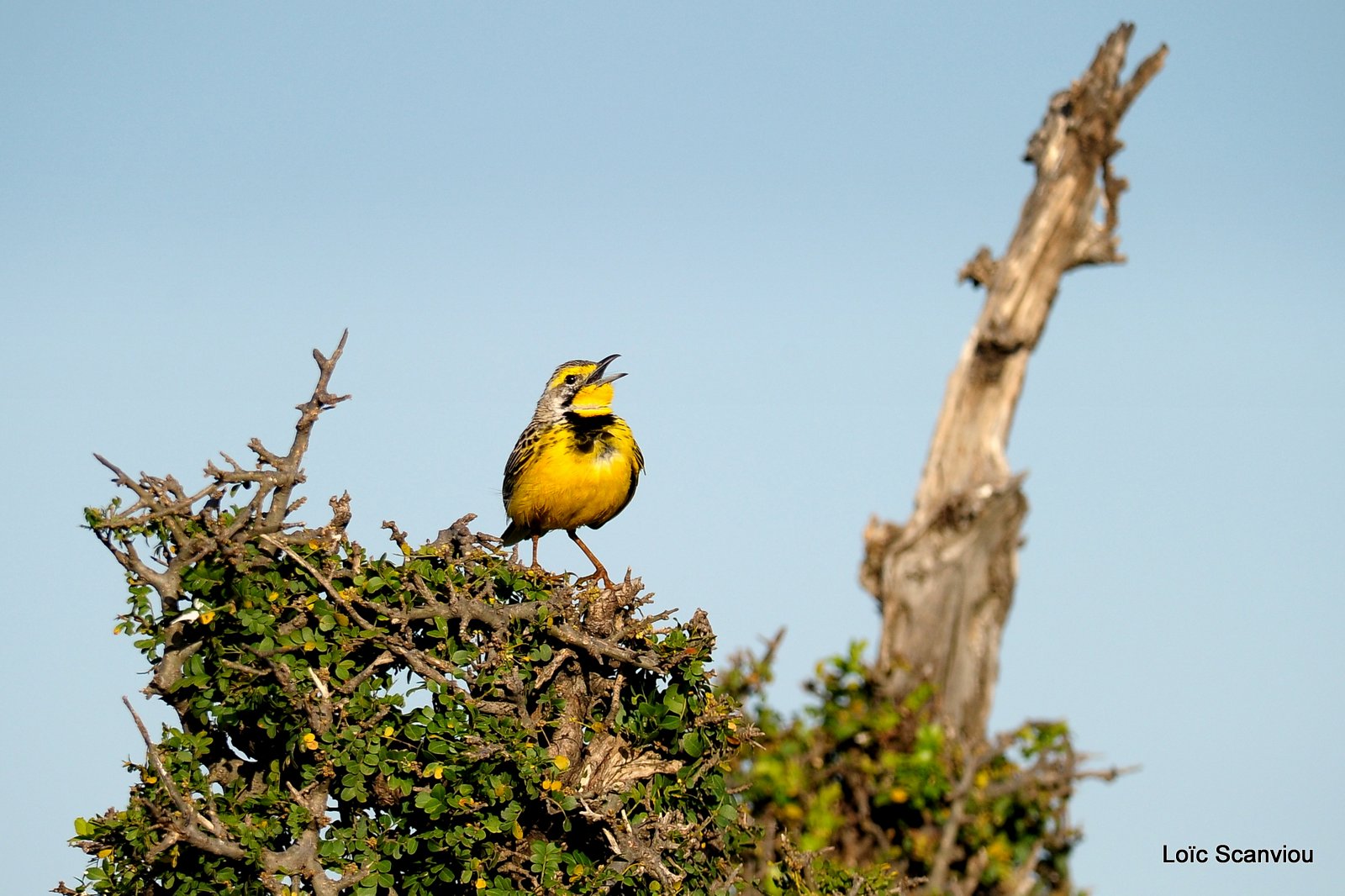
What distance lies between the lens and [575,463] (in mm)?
10352

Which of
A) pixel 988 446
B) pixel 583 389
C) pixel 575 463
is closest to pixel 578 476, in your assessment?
pixel 575 463

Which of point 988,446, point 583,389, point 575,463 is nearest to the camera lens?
point 988,446

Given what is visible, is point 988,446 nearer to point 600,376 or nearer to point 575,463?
point 575,463

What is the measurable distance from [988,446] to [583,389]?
5947 millimetres

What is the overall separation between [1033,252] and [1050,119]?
2.10 ft

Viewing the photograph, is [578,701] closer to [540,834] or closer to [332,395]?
[540,834]

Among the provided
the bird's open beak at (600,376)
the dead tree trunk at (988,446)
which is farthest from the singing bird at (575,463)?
the dead tree trunk at (988,446)

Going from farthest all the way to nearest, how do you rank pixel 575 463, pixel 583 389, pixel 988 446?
pixel 583 389 → pixel 575 463 → pixel 988 446

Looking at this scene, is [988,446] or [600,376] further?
[600,376]

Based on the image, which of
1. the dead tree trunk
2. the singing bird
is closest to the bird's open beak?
the singing bird

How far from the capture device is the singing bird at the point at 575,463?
1040cm

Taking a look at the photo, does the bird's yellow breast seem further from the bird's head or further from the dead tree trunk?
the dead tree trunk

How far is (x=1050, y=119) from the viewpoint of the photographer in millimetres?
5715

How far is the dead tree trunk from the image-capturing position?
531 cm
